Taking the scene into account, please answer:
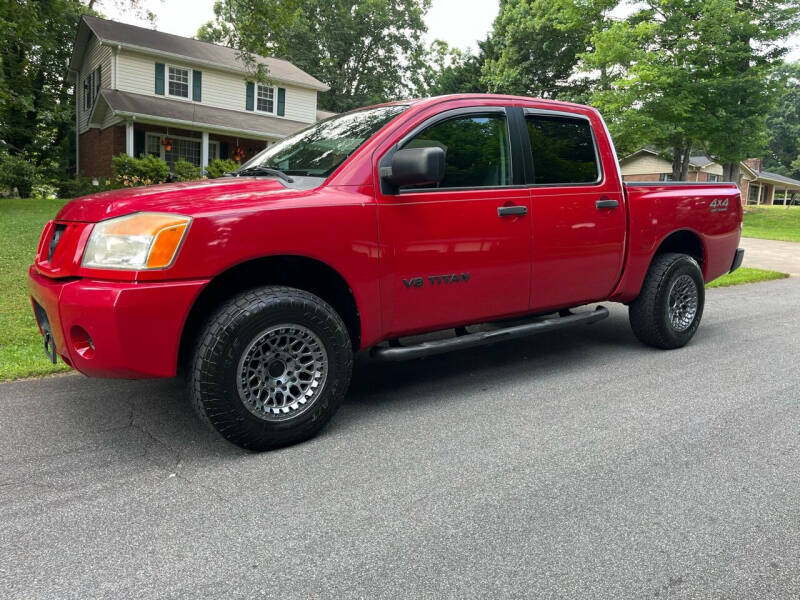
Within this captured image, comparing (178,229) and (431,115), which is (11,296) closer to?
(178,229)

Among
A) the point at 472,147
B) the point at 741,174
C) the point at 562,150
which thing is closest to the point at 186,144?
the point at 562,150

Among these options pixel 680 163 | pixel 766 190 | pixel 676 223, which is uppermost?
pixel 766 190

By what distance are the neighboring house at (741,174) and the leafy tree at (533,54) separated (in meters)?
9.70

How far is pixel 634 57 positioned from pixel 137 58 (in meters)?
17.8

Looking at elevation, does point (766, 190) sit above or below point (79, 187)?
above

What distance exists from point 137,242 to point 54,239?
882 millimetres

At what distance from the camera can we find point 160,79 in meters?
23.7

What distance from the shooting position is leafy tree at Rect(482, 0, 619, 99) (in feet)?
102

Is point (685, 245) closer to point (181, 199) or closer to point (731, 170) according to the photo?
point (181, 199)

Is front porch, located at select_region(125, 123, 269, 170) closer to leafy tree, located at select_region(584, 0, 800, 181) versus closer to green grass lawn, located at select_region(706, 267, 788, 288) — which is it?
leafy tree, located at select_region(584, 0, 800, 181)

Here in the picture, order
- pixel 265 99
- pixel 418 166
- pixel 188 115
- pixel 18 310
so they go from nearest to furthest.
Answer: pixel 418 166 → pixel 18 310 → pixel 188 115 → pixel 265 99

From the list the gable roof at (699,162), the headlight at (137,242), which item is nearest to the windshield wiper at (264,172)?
the headlight at (137,242)

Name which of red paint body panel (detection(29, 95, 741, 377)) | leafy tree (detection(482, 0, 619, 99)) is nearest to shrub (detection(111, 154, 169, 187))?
red paint body panel (detection(29, 95, 741, 377))

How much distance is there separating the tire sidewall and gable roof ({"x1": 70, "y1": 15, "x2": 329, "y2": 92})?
759 inches
